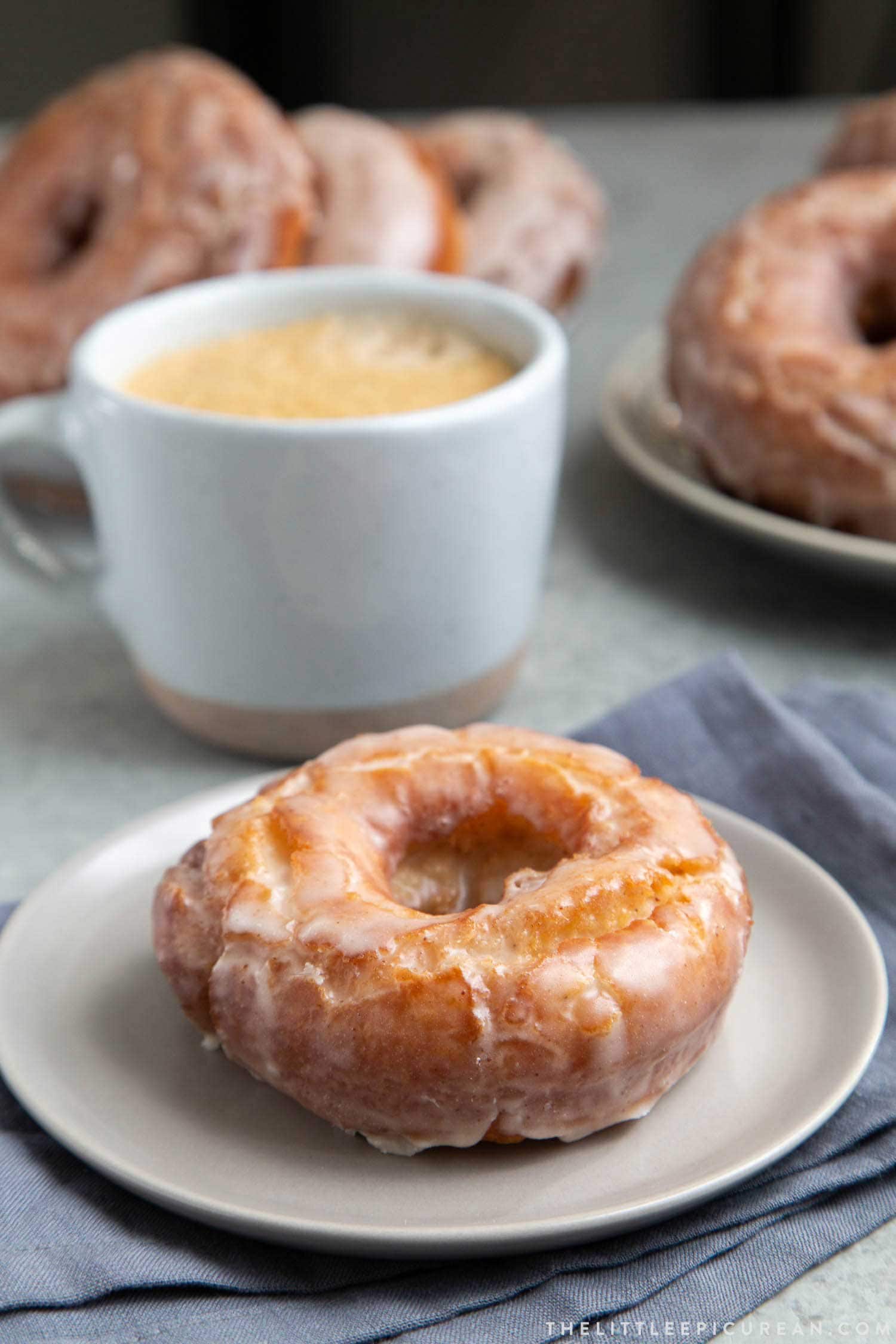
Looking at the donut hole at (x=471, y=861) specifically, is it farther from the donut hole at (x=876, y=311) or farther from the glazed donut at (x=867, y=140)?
the glazed donut at (x=867, y=140)

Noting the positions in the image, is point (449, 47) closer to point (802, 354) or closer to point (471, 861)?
point (802, 354)

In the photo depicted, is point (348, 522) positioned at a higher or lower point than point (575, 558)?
higher

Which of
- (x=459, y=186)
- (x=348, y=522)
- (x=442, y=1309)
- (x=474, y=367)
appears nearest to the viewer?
(x=442, y=1309)

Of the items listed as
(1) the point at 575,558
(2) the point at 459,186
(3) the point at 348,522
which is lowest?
(1) the point at 575,558

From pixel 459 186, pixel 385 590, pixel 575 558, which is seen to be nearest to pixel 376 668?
pixel 385 590

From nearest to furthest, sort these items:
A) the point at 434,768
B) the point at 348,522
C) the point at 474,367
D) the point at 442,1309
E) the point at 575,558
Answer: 1. the point at 442,1309
2. the point at 434,768
3. the point at 348,522
4. the point at 474,367
5. the point at 575,558

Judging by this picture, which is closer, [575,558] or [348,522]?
[348,522]

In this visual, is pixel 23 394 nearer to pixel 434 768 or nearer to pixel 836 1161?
pixel 434 768

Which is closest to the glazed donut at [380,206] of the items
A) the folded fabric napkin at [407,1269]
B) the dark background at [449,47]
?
the folded fabric napkin at [407,1269]
